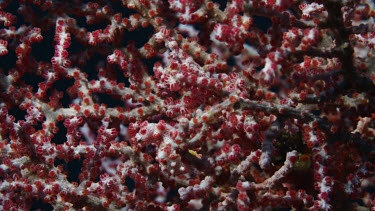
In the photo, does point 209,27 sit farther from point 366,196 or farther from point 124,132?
point 366,196

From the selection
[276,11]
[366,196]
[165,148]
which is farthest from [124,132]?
[366,196]

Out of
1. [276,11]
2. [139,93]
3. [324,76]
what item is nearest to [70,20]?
[139,93]

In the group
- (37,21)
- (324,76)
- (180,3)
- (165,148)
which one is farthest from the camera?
(37,21)

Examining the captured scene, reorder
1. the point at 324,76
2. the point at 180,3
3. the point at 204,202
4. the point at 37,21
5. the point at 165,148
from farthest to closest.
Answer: the point at 37,21 < the point at 180,3 < the point at 204,202 < the point at 324,76 < the point at 165,148

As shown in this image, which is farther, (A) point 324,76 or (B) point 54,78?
(B) point 54,78

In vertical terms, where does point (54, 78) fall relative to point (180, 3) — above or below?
below

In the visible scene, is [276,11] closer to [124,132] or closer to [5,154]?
[124,132]

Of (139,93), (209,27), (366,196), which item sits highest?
(209,27)
